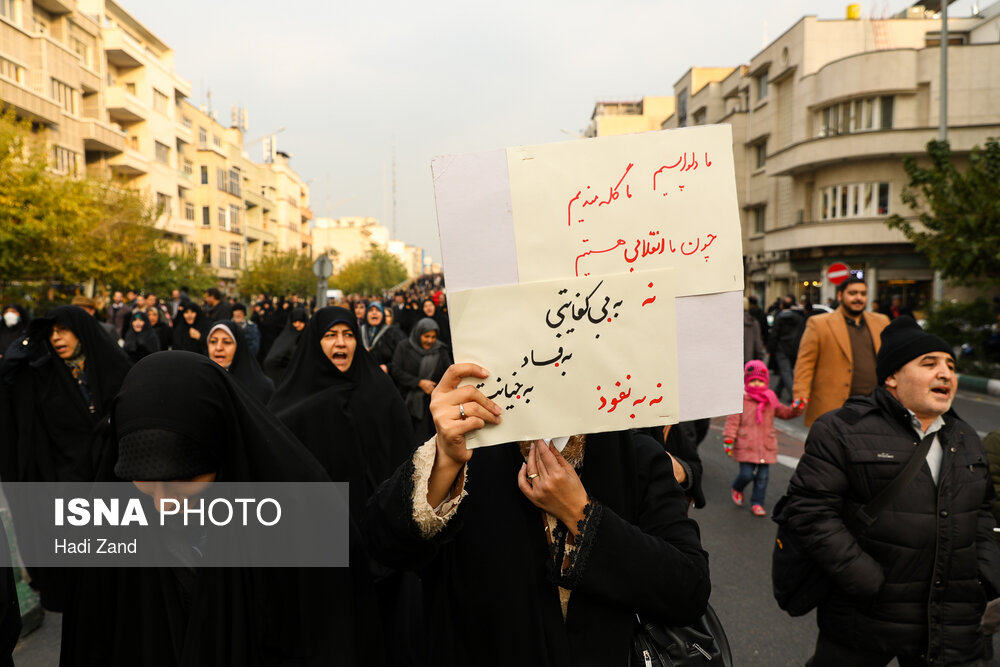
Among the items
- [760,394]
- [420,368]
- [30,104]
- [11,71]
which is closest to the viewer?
[760,394]

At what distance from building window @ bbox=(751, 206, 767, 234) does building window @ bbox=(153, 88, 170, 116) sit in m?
35.1

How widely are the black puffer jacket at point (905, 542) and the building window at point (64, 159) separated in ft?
112

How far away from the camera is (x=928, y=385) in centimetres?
252

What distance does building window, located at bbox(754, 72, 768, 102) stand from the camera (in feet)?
122

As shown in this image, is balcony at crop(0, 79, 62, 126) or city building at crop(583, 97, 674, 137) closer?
balcony at crop(0, 79, 62, 126)

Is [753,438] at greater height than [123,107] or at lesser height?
lesser

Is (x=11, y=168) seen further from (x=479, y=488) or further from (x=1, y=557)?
(x=479, y=488)

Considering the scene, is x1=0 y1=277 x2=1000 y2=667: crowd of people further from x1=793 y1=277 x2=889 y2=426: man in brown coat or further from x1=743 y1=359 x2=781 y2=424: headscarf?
x1=743 y1=359 x2=781 y2=424: headscarf

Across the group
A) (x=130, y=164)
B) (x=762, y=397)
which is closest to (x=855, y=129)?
(x=762, y=397)

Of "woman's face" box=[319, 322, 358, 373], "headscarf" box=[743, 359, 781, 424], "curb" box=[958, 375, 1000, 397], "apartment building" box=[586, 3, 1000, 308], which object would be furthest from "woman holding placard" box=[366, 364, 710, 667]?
"apartment building" box=[586, 3, 1000, 308]

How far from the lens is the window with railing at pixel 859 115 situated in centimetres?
3056

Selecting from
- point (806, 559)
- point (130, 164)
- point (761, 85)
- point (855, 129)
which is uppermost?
point (761, 85)

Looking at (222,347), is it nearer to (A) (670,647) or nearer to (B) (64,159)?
(A) (670,647)

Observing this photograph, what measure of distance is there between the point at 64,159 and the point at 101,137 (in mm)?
3232
